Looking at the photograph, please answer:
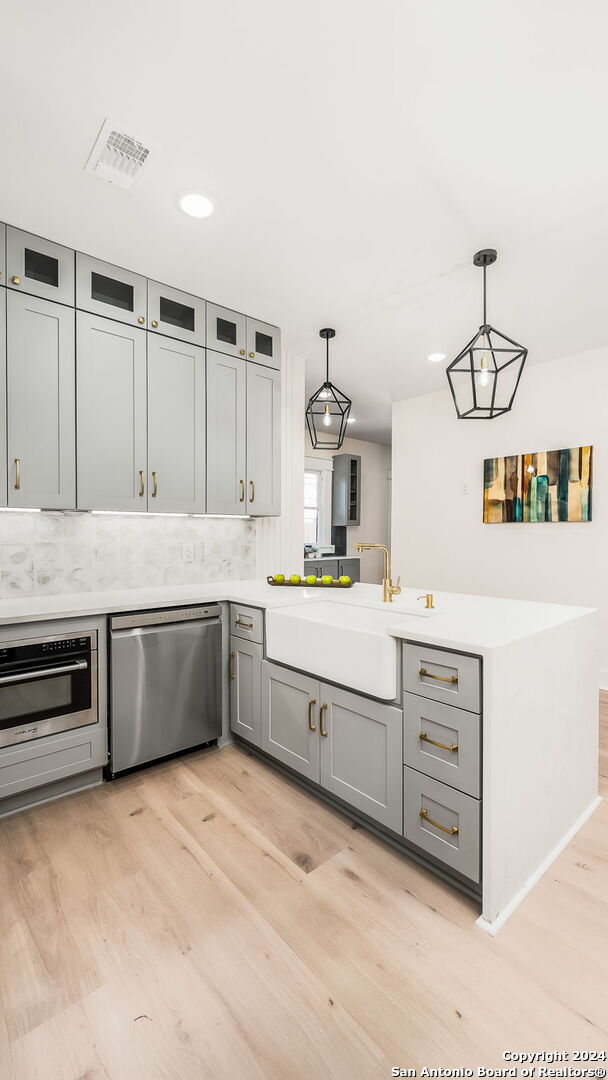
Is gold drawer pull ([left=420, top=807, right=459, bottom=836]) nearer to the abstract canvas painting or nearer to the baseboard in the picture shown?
the baseboard

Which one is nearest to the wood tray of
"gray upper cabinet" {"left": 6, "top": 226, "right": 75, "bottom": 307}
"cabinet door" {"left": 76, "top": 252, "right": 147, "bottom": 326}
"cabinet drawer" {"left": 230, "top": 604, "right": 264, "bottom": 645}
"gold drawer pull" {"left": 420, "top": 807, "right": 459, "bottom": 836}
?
"cabinet drawer" {"left": 230, "top": 604, "right": 264, "bottom": 645}

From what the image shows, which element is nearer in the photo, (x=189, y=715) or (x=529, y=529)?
(x=189, y=715)

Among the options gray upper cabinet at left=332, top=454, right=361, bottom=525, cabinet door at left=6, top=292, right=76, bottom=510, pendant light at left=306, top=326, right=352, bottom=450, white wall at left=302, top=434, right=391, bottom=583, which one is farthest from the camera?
white wall at left=302, top=434, right=391, bottom=583

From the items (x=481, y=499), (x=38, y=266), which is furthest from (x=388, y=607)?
(x=481, y=499)

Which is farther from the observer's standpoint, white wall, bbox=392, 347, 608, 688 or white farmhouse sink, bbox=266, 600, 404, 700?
white wall, bbox=392, 347, 608, 688

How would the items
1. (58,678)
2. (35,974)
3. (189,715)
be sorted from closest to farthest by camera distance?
(35,974) → (58,678) → (189,715)

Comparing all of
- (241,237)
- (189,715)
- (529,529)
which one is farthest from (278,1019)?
(529,529)

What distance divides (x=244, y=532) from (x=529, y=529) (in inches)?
100

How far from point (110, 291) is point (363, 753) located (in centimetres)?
268

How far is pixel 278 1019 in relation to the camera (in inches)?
47.4

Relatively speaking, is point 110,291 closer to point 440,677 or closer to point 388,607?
point 388,607

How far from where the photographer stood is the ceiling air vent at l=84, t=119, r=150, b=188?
5.46 feet

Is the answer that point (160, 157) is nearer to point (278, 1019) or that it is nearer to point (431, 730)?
point (431, 730)

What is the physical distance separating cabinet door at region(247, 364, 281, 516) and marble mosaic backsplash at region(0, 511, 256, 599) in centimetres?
29
